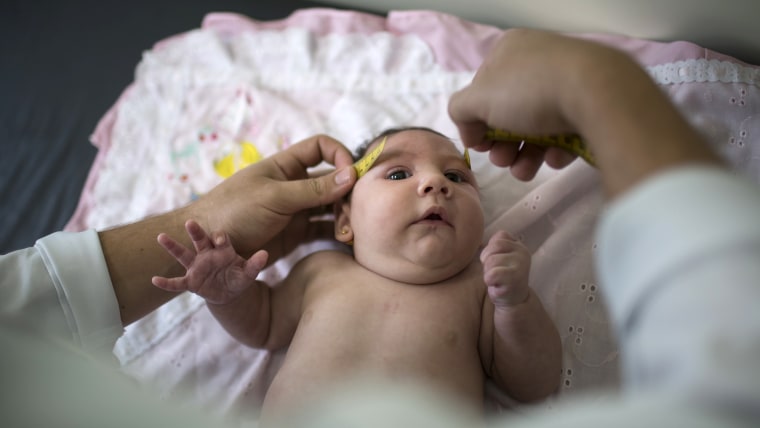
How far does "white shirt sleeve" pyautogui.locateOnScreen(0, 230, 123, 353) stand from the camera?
95 centimetres

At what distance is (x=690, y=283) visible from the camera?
1.34 feet

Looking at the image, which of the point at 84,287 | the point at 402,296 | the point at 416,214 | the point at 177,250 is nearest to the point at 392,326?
the point at 402,296

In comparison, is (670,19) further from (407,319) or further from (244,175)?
(244,175)

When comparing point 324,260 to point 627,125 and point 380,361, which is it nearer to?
point 380,361

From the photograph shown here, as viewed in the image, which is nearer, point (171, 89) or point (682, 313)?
point (682, 313)

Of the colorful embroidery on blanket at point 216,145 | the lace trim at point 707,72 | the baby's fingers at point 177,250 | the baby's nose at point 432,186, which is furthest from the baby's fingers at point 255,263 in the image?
the lace trim at point 707,72

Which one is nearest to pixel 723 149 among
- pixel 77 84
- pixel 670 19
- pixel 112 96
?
Result: pixel 670 19

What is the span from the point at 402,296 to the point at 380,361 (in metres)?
0.16

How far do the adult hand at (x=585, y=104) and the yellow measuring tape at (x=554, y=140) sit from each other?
4 cm

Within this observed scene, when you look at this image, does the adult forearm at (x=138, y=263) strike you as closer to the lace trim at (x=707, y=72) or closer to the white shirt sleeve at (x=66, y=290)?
the white shirt sleeve at (x=66, y=290)

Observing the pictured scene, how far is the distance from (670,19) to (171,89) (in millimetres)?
1467

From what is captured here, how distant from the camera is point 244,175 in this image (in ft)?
4.15

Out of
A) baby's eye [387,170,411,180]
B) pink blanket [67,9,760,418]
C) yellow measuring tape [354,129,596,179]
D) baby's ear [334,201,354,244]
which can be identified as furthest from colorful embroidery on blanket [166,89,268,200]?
yellow measuring tape [354,129,596,179]

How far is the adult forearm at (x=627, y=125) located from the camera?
0.50 meters
